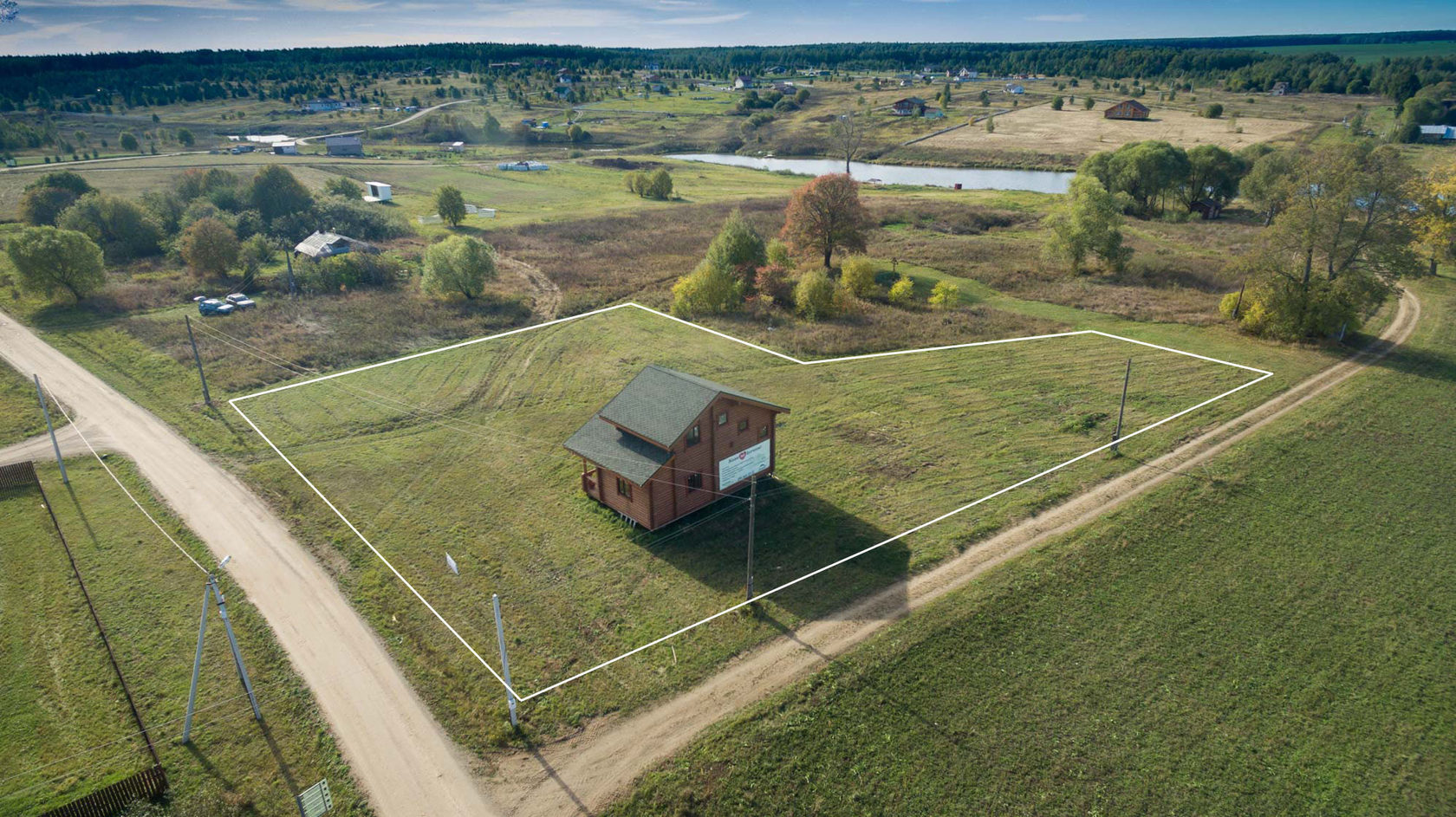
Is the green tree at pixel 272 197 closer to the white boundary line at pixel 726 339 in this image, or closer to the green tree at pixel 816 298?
the white boundary line at pixel 726 339

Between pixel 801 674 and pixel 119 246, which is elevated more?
pixel 119 246

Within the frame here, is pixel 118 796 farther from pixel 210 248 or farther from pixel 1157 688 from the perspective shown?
pixel 210 248

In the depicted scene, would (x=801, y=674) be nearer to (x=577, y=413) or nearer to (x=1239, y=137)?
(x=577, y=413)

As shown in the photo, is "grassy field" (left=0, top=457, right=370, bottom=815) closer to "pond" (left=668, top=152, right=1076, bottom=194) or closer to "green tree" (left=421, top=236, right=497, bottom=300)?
"green tree" (left=421, top=236, right=497, bottom=300)

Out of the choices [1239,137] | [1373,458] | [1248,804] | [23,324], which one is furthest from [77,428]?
[1239,137]

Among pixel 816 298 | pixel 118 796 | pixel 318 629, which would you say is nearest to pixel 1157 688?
pixel 318 629

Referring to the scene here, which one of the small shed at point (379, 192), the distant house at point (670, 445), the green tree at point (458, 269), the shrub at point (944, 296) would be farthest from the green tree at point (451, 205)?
the distant house at point (670, 445)
